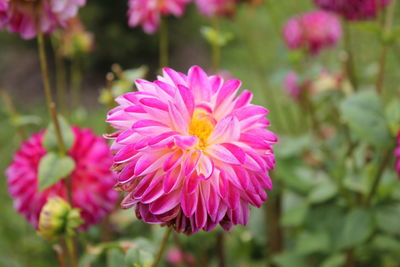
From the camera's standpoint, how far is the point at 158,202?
45 cm

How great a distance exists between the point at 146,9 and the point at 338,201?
0.53 m

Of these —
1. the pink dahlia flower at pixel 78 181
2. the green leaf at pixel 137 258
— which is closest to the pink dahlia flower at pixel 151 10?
the pink dahlia flower at pixel 78 181

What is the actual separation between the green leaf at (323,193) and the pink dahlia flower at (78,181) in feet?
1.27

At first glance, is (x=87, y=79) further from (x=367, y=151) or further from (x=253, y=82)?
(x=367, y=151)

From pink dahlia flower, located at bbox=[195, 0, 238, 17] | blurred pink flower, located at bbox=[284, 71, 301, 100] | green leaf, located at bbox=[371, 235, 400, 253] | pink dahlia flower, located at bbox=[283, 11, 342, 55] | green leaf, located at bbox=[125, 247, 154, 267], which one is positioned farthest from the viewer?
blurred pink flower, located at bbox=[284, 71, 301, 100]

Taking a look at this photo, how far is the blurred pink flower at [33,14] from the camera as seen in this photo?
0.63 m

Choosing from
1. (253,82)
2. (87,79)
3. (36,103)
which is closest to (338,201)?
(253,82)

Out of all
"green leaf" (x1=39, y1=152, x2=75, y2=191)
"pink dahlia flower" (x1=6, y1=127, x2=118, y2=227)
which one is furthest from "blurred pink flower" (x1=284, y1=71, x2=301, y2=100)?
"green leaf" (x1=39, y1=152, x2=75, y2=191)

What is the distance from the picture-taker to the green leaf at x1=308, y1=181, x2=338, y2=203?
3.05ft

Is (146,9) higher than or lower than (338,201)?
higher

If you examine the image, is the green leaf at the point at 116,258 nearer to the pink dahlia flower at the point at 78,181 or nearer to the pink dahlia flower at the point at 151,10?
the pink dahlia flower at the point at 78,181

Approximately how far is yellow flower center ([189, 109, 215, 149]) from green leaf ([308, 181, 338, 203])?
0.48 metres

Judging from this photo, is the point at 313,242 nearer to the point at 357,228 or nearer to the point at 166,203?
the point at 357,228

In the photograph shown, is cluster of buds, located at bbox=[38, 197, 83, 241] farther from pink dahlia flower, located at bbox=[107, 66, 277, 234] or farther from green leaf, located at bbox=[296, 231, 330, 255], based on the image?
green leaf, located at bbox=[296, 231, 330, 255]
